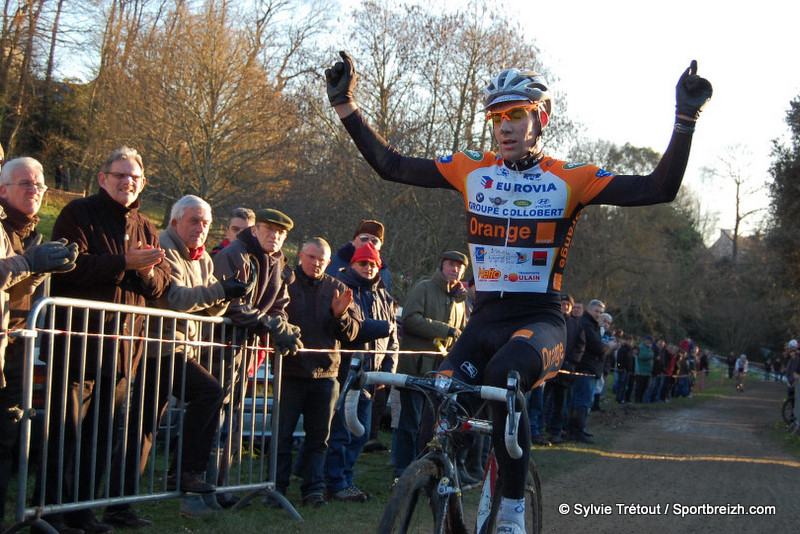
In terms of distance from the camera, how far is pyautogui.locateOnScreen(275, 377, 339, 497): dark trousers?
23.8 feet

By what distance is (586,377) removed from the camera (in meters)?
14.5

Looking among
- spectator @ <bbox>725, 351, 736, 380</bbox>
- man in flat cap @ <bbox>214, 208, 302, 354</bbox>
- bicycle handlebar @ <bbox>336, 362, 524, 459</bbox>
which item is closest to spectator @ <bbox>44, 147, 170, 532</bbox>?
man in flat cap @ <bbox>214, 208, 302, 354</bbox>

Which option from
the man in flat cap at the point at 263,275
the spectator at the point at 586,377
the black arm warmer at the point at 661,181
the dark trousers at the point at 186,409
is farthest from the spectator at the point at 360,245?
the spectator at the point at 586,377

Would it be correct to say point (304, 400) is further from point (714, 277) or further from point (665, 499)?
point (714, 277)

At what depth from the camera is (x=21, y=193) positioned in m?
5.39

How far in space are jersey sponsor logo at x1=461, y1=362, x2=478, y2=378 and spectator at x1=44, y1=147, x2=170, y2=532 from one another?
2196 mm

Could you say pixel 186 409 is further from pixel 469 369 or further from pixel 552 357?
pixel 552 357

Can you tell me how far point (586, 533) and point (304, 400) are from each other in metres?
2.55

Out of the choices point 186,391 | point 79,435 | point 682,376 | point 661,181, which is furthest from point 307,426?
point 682,376

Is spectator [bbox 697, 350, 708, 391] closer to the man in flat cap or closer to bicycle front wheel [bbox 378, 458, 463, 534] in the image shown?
the man in flat cap

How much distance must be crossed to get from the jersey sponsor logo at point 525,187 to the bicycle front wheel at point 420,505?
1605mm

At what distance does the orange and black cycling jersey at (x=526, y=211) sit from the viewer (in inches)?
179

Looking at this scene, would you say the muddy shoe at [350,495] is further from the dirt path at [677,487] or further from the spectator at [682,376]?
the spectator at [682,376]

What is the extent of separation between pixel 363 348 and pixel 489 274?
392 centimetres
